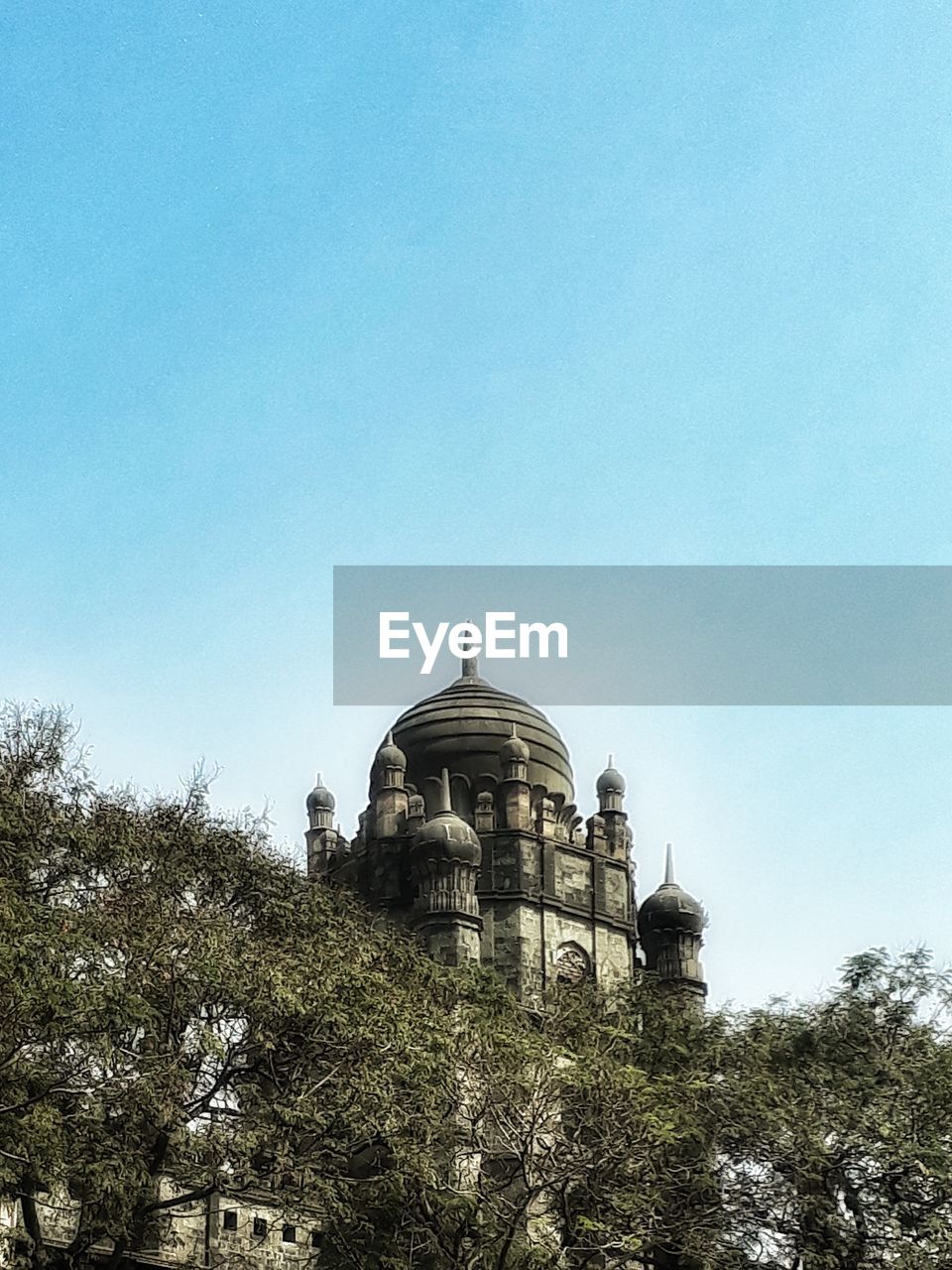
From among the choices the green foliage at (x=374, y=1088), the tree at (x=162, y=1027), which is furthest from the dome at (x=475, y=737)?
the tree at (x=162, y=1027)

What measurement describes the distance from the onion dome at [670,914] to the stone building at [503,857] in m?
0.03

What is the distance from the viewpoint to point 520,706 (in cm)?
3944

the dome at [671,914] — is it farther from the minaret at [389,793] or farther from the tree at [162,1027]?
the tree at [162,1027]

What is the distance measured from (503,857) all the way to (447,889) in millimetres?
2232

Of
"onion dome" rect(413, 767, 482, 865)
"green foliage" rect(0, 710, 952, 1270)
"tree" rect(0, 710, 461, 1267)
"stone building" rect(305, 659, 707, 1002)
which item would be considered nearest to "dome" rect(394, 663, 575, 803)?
"stone building" rect(305, 659, 707, 1002)

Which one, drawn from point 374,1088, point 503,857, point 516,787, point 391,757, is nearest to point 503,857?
point 503,857

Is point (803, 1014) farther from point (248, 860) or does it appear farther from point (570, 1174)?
point (248, 860)

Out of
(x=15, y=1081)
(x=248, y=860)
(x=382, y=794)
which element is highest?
(x=382, y=794)

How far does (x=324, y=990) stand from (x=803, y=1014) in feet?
32.0

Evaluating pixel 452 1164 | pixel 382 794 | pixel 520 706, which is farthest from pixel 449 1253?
pixel 520 706

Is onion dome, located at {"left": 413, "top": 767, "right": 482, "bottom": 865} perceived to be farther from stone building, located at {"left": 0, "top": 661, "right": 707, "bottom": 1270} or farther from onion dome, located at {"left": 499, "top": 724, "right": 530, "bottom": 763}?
onion dome, located at {"left": 499, "top": 724, "right": 530, "bottom": 763}

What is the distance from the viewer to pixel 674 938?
3816 cm

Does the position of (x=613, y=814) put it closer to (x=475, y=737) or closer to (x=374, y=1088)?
(x=475, y=737)

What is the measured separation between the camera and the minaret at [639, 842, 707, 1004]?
37812mm
